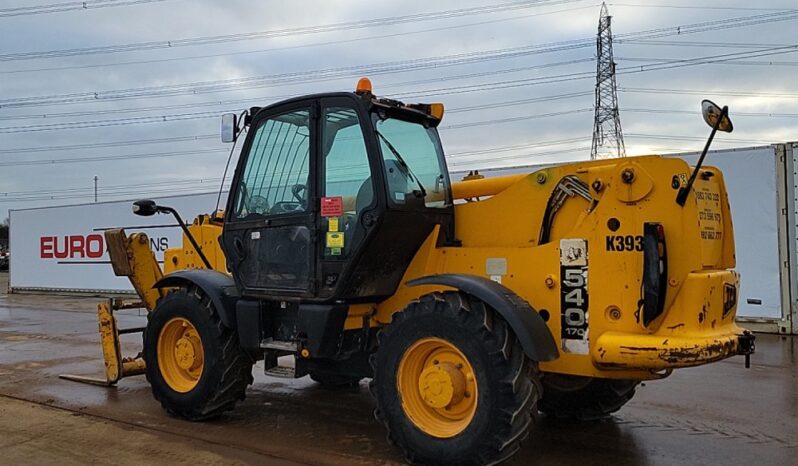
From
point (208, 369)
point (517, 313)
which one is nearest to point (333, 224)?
point (517, 313)

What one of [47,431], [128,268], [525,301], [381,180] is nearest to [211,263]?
[128,268]

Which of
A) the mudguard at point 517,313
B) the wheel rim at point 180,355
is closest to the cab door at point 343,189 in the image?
the mudguard at point 517,313

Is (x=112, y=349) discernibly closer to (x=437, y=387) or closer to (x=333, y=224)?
(x=333, y=224)


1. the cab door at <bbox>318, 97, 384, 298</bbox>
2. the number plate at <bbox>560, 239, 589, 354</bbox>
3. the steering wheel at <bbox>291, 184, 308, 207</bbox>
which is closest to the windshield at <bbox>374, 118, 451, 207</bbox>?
the cab door at <bbox>318, 97, 384, 298</bbox>

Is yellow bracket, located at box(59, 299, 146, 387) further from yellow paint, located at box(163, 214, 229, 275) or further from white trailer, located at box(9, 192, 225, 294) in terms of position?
white trailer, located at box(9, 192, 225, 294)

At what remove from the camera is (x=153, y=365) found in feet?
19.9

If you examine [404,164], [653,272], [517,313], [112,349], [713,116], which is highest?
[713,116]

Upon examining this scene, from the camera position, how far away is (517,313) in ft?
13.9

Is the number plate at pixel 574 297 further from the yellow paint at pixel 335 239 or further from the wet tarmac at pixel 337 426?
the yellow paint at pixel 335 239

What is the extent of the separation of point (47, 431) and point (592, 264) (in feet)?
14.4

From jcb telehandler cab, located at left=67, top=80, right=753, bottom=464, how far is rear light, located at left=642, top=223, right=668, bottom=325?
1cm

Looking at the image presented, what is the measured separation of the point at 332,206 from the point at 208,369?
69.4 inches

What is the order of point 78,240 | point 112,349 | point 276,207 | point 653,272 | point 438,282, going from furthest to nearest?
point 78,240 < point 112,349 < point 276,207 < point 438,282 < point 653,272

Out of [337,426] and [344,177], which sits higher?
[344,177]
